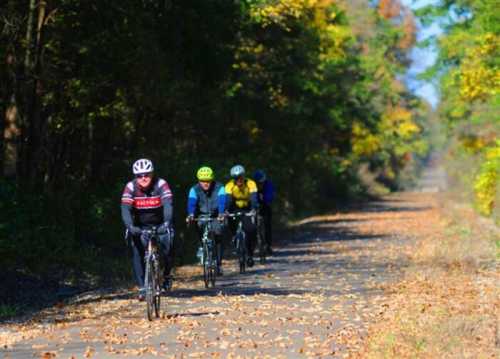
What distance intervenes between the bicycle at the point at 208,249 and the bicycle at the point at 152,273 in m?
4.44

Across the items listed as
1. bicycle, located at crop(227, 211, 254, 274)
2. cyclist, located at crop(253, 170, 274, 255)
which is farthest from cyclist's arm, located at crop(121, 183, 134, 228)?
cyclist, located at crop(253, 170, 274, 255)

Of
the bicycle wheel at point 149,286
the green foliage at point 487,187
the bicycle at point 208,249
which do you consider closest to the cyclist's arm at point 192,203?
the bicycle at point 208,249

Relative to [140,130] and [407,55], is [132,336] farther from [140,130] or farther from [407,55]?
[407,55]

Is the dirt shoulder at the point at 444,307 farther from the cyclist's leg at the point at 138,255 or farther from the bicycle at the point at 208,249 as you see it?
the cyclist's leg at the point at 138,255

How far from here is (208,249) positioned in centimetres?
2303

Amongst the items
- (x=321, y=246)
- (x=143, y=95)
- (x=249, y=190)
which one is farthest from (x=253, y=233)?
(x=321, y=246)

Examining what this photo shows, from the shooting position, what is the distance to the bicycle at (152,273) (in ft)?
56.7

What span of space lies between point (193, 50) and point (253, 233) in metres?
7.22

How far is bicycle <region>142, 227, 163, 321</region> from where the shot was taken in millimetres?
17297

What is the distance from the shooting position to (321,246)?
3641 centimetres

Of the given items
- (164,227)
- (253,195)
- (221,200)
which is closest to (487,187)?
(253,195)

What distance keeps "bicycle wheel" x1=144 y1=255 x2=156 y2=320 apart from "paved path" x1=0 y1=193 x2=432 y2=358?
190mm

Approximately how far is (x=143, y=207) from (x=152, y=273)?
1.06 m

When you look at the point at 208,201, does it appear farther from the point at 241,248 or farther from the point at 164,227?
the point at 164,227
